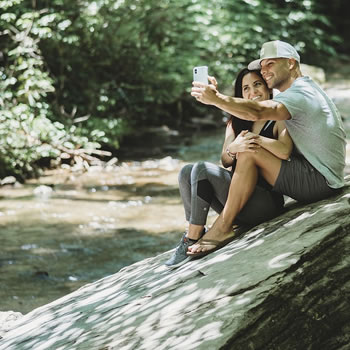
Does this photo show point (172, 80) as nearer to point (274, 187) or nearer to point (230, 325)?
point (274, 187)

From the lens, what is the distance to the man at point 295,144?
3.98m

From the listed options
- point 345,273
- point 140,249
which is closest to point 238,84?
point 345,273

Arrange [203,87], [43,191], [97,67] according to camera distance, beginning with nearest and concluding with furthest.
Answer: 1. [203,87]
2. [43,191]
3. [97,67]

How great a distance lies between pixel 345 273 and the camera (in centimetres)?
350

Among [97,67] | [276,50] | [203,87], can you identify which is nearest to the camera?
[203,87]

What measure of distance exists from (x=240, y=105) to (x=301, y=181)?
732mm

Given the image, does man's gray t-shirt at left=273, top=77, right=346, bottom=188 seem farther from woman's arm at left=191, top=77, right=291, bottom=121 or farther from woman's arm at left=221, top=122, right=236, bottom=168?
woman's arm at left=221, top=122, right=236, bottom=168

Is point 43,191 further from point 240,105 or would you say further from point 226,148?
point 240,105

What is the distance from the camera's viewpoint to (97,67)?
13445 mm

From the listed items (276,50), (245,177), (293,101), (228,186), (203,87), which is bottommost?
(228,186)

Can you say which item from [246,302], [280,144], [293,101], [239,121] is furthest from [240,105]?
[246,302]

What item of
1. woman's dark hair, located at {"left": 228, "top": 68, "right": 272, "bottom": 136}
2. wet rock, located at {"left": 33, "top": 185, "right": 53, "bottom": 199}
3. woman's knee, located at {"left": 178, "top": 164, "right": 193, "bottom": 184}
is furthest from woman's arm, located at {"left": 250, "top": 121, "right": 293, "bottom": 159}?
wet rock, located at {"left": 33, "top": 185, "right": 53, "bottom": 199}

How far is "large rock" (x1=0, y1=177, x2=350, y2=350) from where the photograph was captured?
3.21m

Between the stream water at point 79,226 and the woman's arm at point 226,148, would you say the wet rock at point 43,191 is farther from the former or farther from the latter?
the woman's arm at point 226,148
